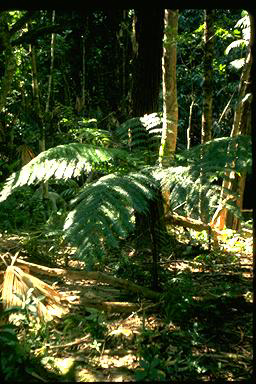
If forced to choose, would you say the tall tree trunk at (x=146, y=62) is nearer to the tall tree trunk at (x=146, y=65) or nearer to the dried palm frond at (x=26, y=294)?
the tall tree trunk at (x=146, y=65)

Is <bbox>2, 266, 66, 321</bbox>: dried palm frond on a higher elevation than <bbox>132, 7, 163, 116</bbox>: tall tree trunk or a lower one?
lower

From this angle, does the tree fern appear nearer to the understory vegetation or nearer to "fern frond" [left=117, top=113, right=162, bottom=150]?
the understory vegetation

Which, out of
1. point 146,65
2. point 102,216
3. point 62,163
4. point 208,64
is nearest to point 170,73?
point 146,65

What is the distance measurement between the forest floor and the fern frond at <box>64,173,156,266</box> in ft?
2.00

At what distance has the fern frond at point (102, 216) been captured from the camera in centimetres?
204

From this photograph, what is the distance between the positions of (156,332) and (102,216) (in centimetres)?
85

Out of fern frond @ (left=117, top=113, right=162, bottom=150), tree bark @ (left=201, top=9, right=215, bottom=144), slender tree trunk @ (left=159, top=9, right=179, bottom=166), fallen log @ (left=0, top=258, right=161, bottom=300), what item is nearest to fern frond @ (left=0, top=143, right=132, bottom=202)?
fern frond @ (left=117, top=113, right=162, bottom=150)

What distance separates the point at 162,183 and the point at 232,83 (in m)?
10.7

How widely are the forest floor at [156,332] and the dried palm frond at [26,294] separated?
85 mm

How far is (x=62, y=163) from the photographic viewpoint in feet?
8.70

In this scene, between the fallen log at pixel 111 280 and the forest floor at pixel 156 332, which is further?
the fallen log at pixel 111 280

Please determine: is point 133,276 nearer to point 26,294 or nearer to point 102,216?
point 26,294

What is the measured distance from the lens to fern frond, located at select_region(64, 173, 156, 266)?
2039mm

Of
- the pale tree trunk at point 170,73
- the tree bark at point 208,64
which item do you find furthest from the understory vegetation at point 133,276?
the tree bark at point 208,64
